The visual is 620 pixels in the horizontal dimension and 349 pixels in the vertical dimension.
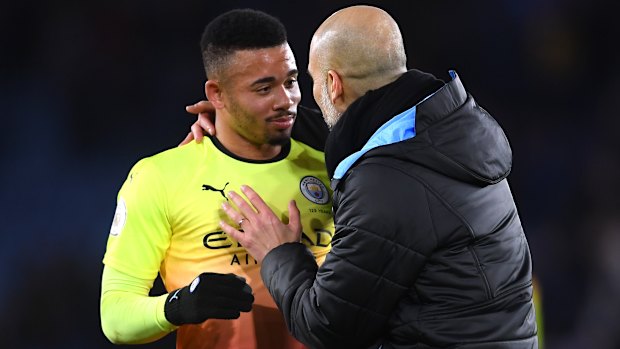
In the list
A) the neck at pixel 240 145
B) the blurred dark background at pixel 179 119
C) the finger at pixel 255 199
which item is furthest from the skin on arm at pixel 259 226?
the blurred dark background at pixel 179 119

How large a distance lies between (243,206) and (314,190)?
1.09ft

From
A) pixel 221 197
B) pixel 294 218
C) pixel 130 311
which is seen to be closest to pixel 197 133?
pixel 221 197

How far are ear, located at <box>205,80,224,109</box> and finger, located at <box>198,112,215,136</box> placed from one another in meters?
0.08

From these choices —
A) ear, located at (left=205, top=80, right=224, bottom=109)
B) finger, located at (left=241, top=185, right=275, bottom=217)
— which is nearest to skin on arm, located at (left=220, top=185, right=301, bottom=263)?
finger, located at (left=241, top=185, right=275, bottom=217)

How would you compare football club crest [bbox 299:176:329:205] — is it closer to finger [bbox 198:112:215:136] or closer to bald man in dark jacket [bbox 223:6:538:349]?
finger [bbox 198:112:215:136]

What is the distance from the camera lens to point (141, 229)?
2557 mm

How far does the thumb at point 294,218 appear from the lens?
2.49 meters

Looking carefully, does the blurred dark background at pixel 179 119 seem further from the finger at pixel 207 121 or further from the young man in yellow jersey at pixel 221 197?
the young man in yellow jersey at pixel 221 197

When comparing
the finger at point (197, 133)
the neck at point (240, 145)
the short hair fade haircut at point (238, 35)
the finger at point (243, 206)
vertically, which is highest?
the short hair fade haircut at point (238, 35)

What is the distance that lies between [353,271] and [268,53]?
0.85m

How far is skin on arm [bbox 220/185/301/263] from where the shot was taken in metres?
2.44

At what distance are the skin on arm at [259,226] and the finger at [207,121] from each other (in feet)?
1.11
